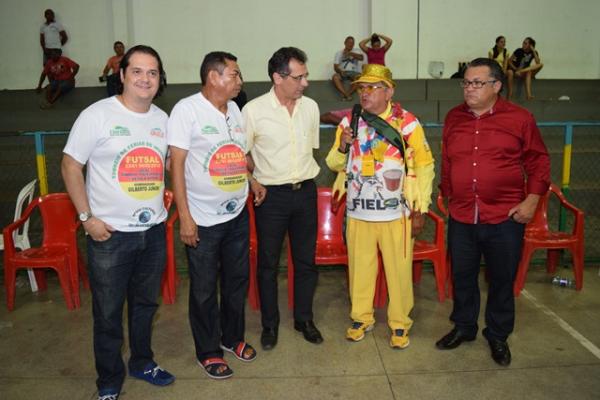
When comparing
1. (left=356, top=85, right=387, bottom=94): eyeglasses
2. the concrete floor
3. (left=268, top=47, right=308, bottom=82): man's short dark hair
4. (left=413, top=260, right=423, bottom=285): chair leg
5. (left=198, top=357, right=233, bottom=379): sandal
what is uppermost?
(left=268, top=47, right=308, bottom=82): man's short dark hair

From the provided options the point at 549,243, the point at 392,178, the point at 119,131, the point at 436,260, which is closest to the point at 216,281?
the point at 119,131

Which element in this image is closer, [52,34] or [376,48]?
[376,48]

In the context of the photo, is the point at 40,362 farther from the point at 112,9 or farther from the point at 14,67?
the point at 14,67

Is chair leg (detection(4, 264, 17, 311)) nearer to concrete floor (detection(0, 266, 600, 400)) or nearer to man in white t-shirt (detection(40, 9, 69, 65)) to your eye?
concrete floor (detection(0, 266, 600, 400))

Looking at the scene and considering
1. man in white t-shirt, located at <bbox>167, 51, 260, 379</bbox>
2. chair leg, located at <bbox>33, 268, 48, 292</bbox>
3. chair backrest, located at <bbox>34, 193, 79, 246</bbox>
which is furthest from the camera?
chair leg, located at <bbox>33, 268, 48, 292</bbox>

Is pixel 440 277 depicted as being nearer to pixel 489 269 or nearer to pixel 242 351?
pixel 489 269

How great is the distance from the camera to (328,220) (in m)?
4.67

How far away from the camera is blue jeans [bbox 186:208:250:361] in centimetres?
303

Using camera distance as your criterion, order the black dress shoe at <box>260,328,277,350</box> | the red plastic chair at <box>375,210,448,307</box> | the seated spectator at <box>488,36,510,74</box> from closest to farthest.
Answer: the black dress shoe at <box>260,328,277,350</box>
the red plastic chair at <box>375,210,448,307</box>
the seated spectator at <box>488,36,510,74</box>

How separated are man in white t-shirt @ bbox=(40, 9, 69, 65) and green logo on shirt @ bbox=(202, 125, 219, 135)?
404 inches

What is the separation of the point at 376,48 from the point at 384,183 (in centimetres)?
835

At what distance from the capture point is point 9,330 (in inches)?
153

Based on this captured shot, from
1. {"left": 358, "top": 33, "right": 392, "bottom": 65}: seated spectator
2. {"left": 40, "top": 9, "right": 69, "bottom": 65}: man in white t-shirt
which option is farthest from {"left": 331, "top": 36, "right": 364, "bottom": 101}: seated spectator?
{"left": 40, "top": 9, "right": 69, "bottom": 65}: man in white t-shirt

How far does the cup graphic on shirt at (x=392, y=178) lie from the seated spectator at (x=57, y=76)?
9.87 meters
